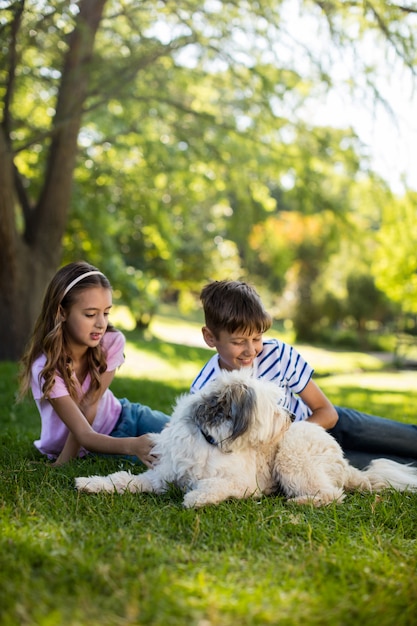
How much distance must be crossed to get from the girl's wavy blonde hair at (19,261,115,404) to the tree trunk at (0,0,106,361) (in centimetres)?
571

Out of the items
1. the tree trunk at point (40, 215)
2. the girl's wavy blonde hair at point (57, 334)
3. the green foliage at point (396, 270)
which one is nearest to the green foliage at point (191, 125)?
the tree trunk at point (40, 215)

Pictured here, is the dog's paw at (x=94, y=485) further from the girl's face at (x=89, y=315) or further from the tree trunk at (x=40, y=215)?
the tree trunk at (x=40, y=215)

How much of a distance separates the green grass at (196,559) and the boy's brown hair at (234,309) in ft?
3.51

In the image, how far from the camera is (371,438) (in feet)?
16.2

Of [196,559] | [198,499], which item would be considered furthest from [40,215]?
[196,559]

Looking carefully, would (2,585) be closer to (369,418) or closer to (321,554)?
(321,554)

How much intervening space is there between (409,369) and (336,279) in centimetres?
820

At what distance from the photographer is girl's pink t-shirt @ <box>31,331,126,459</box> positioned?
4.57 meters

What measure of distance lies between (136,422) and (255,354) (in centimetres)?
140

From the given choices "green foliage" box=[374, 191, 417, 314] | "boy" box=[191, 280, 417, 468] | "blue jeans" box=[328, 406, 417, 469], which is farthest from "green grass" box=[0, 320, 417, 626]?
"green foliage" box=[374, 191, 417, 314]

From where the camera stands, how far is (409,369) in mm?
24219

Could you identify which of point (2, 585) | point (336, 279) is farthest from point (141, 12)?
point (336, 279)

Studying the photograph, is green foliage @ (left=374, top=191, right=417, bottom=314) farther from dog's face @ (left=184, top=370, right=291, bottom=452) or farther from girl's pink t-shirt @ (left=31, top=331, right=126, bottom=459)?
dog's face @ (left=184, top=370, right=291, bottom=452)

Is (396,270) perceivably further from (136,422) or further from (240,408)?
(240,408)
